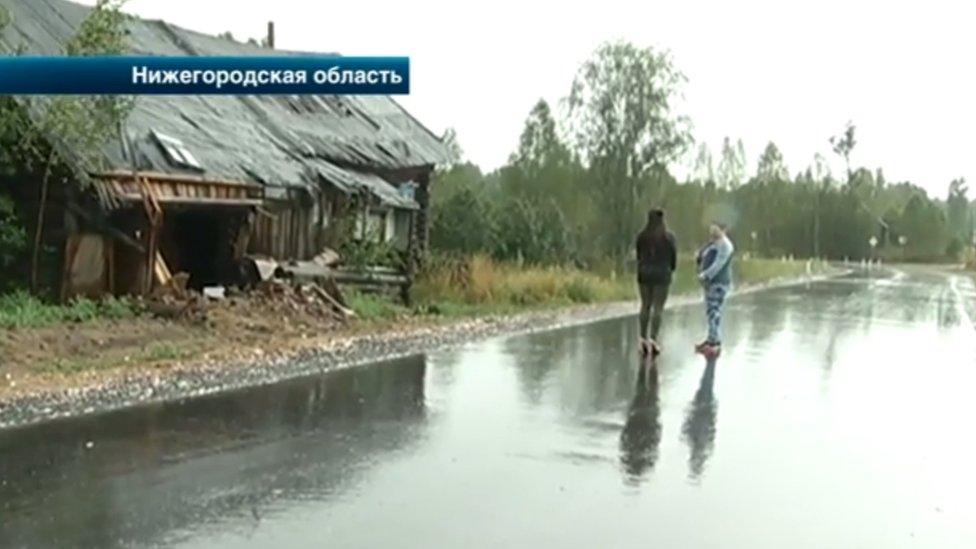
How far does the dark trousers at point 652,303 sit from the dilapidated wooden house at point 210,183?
7526 millimetres

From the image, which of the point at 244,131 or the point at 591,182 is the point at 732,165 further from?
the point at 244,131

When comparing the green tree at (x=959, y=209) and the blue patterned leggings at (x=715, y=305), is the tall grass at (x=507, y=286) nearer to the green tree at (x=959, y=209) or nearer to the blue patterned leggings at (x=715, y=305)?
the blue patterned leggings at (x=715, y=305)

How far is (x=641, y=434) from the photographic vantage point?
387 inches

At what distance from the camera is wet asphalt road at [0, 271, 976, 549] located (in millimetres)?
6559

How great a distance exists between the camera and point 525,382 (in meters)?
13.2

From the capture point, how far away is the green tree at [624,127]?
4822 centimetres

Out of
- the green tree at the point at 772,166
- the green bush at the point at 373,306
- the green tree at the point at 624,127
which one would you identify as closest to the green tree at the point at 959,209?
the green tree at the point at 772,166

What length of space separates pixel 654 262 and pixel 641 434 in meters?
6.46

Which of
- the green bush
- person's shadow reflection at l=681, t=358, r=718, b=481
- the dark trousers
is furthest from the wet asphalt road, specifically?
the green bush

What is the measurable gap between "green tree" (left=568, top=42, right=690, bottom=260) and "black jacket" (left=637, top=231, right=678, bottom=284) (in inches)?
1254

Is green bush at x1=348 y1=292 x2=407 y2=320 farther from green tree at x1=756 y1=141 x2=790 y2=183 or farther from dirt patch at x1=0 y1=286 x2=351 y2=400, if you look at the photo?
green tree at x1=756 y1=141 x2=790 y2=183

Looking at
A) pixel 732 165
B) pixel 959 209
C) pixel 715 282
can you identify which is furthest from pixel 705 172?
pixel 959 209

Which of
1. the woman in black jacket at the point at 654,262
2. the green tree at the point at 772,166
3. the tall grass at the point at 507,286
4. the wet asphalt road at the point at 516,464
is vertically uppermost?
the green tree at the point at 772,166

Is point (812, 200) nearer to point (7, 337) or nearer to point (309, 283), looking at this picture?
point (309, 283)
